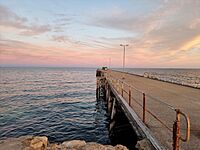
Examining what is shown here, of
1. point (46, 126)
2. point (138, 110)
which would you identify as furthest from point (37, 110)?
point (138, 110)

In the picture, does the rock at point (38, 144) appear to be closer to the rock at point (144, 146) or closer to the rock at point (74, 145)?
the rock at point (74, 145)

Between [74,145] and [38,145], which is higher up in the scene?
[38,145]

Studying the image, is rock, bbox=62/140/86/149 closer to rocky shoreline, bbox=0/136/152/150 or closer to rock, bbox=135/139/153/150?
rocky shoreline, bbox=0/136/152/150

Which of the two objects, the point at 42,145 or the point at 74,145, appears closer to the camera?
the point at 42,145

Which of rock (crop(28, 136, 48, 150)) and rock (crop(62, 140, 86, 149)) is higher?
rock (crop(28, 136, 48, 150))

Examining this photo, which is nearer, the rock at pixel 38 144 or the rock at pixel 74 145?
the rock at pixel 38 144

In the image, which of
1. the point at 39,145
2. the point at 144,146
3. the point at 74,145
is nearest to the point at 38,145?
the point at 39,145

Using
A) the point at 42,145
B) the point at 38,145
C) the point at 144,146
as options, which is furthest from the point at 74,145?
the point at 144,146

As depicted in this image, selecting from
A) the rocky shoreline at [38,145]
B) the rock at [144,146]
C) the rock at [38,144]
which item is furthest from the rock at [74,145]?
the rock at [144,146]

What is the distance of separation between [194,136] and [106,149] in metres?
2.86

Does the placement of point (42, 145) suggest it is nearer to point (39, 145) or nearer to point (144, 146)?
point (39, 145)

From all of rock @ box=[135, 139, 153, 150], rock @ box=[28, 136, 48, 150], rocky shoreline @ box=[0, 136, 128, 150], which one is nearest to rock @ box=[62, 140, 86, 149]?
rocky shoreline @ box=[0, 136, 128, 150]

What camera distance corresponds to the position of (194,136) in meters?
6.61

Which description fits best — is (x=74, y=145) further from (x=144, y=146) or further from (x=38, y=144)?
(x=144, y=146)
